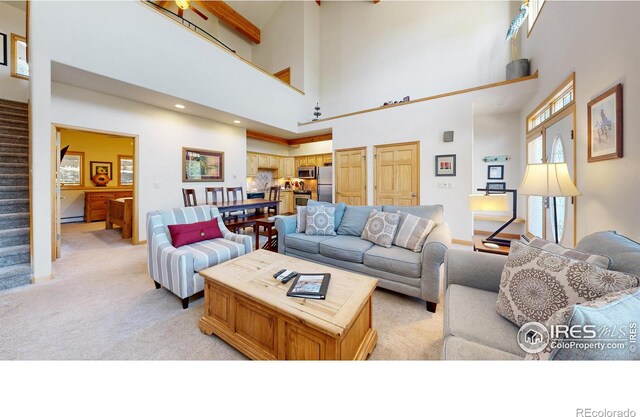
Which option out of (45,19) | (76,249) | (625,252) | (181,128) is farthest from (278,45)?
(625,252)

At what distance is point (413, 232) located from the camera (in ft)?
7.63

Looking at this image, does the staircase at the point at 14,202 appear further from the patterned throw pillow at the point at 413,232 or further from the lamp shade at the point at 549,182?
the lamp shade at the point at 549,182

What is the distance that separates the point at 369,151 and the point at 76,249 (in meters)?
5.61

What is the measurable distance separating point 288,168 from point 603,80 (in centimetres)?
665

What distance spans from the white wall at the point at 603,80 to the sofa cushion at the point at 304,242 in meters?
2.40

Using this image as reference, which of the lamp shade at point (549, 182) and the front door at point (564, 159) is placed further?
the front door at point (564, 159)

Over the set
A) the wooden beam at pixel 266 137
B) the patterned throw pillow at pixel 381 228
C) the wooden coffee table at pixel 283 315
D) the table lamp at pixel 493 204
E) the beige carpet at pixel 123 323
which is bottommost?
the beige carpet at pixel 123 323

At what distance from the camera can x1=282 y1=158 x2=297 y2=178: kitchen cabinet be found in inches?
295

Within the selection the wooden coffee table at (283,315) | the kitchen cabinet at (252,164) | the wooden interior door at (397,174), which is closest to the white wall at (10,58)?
the kitchen cabinet at (252,164)

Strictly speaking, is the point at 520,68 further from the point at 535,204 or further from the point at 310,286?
the point at 310,286

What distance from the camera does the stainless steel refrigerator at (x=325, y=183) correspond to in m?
6.50

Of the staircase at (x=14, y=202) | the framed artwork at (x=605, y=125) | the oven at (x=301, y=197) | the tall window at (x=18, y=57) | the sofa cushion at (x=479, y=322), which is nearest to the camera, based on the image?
the sofa cushion at (x=479, y=322)
